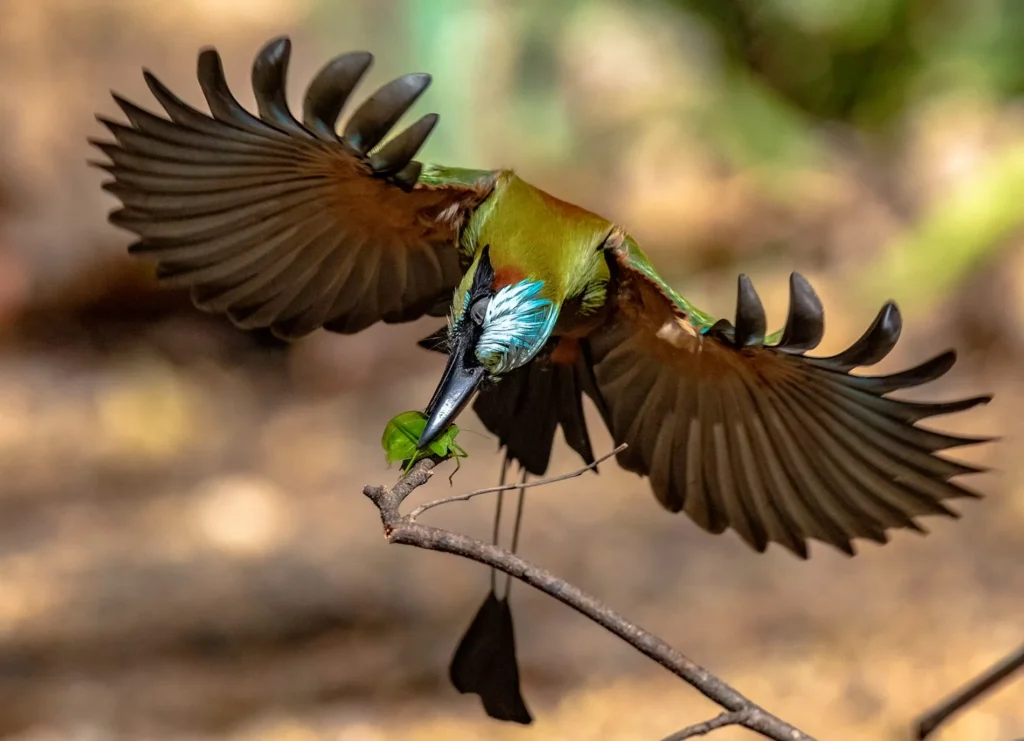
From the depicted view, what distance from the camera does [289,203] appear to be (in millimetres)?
938

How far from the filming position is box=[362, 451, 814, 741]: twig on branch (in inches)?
24.4

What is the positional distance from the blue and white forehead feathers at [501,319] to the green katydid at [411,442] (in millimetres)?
62

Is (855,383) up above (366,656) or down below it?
below

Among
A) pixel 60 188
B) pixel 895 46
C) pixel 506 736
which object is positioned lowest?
pixel 506 736

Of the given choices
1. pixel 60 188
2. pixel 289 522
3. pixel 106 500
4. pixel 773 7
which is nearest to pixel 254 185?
pixel 289 522

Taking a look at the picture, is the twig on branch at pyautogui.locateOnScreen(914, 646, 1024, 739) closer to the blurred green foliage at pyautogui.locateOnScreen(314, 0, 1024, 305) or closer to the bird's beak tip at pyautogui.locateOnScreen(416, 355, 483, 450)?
the bird's beak tip at pyautogui.locateOnScreen(416, 355, 483, 450)

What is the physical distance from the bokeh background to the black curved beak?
1.23 metres

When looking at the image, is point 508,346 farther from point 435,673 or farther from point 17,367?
point 17,367

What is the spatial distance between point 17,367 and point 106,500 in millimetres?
536

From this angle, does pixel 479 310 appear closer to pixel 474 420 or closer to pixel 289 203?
pixel 289 203

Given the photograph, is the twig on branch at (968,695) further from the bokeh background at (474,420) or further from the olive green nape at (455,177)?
the bokeh background at (474,420)

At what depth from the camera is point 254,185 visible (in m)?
0.92

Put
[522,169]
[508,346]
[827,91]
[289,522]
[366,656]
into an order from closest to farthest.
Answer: [508,346]
[366,656]
[289,522]
[522,169]
[827,91]

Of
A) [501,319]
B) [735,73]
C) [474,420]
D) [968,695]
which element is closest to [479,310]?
[501,319]
